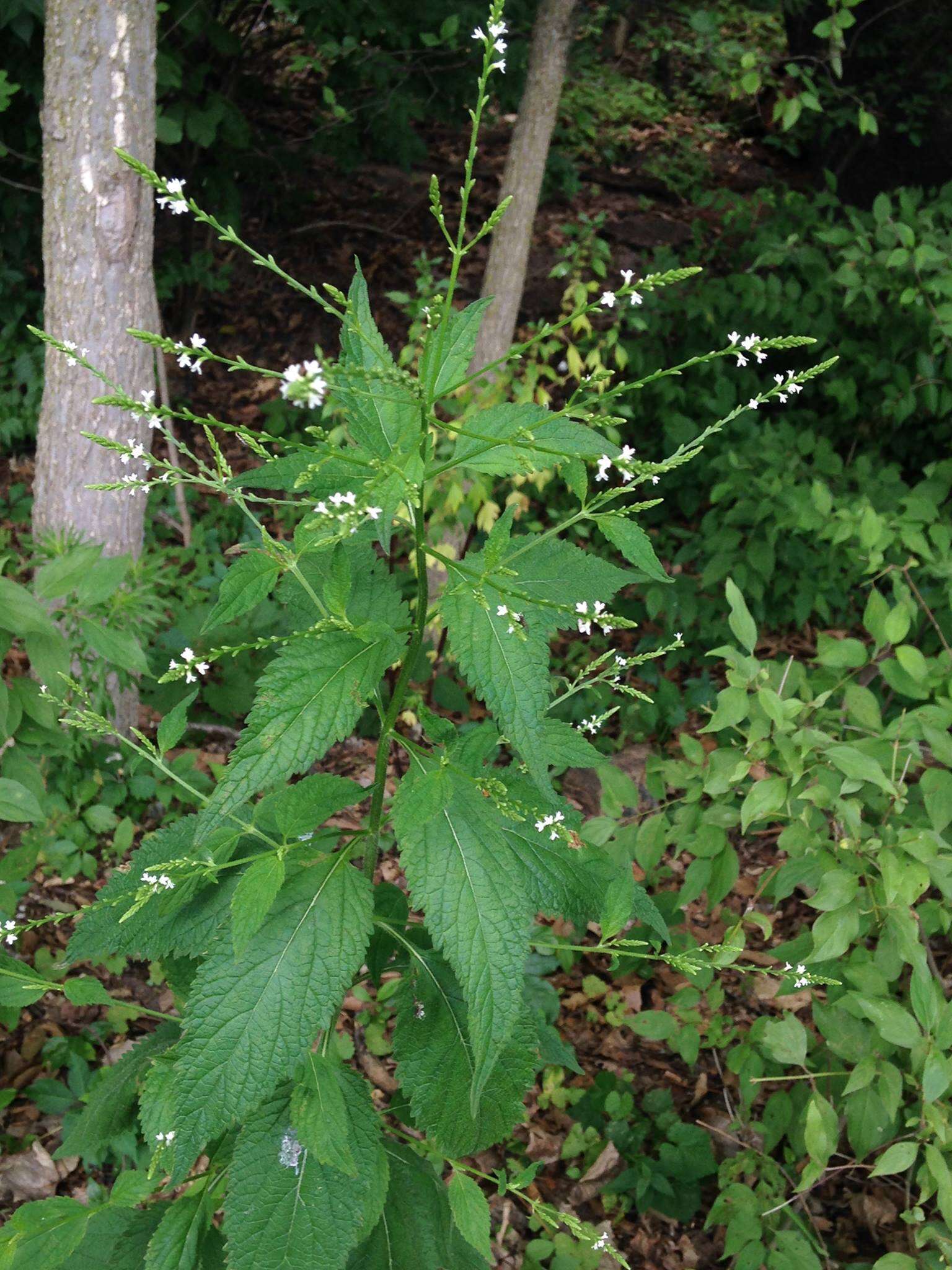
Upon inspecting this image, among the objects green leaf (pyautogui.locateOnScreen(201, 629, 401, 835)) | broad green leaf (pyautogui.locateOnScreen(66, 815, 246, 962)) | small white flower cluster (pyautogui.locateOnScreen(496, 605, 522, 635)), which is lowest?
broad green leaf (pyautogui.locateOnScreen(66, 815, 246, 962))

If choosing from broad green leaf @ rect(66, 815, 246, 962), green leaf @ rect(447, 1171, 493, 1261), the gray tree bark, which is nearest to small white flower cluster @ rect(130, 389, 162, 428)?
broad green leaf @ rect(66, 815, 246, 962)

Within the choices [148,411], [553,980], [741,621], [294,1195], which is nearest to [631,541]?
[148,411]

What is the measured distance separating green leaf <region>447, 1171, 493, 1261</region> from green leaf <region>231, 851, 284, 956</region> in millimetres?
630

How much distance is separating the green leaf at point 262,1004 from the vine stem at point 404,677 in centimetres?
16

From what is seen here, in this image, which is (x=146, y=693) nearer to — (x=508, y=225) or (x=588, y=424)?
(x=508, y=225)

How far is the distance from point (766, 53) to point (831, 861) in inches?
382

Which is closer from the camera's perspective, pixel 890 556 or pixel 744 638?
pixel 744 638

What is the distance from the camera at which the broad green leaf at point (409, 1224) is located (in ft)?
5.62

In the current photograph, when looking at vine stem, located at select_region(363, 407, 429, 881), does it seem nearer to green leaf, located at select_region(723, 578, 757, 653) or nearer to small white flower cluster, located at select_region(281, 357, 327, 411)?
small white flower cluster, located at select_region(281, 357, 327, 411)

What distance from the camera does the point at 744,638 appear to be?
87.1 inches

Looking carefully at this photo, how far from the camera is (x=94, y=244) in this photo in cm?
358

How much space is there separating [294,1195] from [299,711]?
779mm

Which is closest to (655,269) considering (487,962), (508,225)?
(508,225)

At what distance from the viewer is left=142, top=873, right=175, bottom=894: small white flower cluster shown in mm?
1414
